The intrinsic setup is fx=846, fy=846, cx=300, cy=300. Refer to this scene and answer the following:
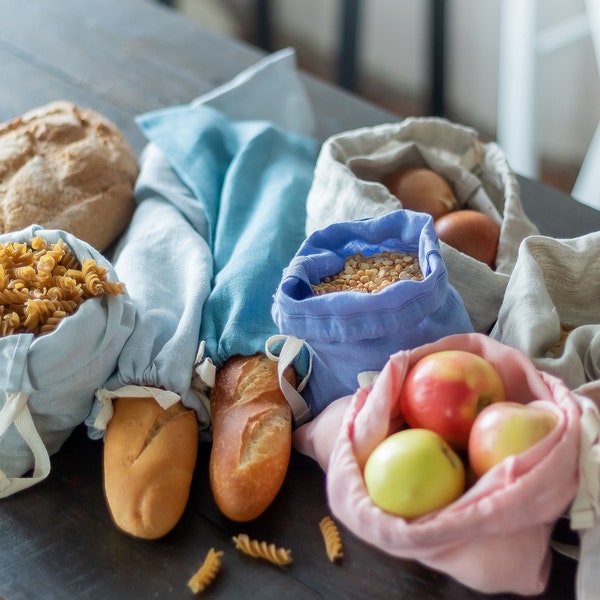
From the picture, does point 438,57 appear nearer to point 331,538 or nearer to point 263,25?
point 263,25

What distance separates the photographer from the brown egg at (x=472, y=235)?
0.85 meters

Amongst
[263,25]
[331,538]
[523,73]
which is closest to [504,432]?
[331,538]

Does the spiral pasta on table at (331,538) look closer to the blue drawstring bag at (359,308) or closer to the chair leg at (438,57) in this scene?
the blue drawstring bag at (359,308)

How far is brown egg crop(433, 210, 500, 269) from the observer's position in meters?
0.85

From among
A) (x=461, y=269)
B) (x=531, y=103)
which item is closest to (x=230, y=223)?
(x=461, y=269)

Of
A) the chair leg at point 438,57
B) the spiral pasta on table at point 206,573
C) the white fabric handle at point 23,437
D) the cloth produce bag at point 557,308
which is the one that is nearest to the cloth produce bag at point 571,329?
the cloth produce bag at point 557,308

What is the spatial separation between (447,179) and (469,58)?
1.28 meters

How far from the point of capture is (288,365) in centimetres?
75

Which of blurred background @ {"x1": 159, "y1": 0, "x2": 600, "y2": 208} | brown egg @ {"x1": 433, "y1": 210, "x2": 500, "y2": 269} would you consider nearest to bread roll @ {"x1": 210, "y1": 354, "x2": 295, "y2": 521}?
brown egg @ {"x1": 433, "y1": 210, "x2": 500, "y2": 269}

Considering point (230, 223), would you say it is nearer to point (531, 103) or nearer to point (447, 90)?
point (531, 103)

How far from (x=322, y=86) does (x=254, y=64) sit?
121 mm

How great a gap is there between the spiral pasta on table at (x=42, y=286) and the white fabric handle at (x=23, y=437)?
0.19 ft

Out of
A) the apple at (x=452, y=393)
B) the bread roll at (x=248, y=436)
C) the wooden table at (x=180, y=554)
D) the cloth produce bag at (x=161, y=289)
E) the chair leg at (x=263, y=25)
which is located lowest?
the chair leg at (x=263, y=25)

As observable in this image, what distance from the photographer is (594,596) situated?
612 mm
